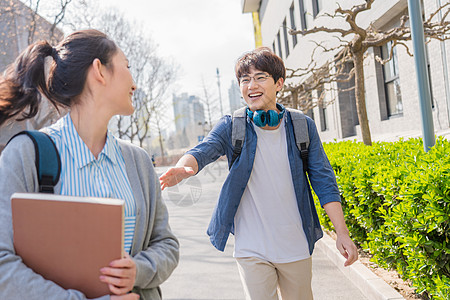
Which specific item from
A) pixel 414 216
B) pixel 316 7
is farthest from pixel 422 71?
pixel 316 7

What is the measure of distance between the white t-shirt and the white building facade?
4.21 m

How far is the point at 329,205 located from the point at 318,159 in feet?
0.97

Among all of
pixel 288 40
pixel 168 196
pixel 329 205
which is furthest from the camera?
pixel 288 40

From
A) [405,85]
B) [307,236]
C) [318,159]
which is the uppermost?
[405,85]

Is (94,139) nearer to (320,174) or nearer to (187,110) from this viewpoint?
(320,174)

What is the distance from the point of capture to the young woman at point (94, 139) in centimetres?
159

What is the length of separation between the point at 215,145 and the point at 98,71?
4.13 ft

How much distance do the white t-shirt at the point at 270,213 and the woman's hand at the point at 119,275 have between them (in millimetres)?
1347

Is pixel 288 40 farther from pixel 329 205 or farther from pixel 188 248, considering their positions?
pixel 329 205

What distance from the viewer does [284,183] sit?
2756mm

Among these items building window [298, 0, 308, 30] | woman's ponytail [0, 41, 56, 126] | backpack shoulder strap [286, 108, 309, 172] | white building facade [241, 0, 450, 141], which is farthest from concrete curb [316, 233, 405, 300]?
building window [298, 0, 308, 30]

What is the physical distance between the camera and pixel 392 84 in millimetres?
14172

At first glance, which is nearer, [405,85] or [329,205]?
[329,205]

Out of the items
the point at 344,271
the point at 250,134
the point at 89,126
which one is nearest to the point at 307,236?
the point at 250,134
